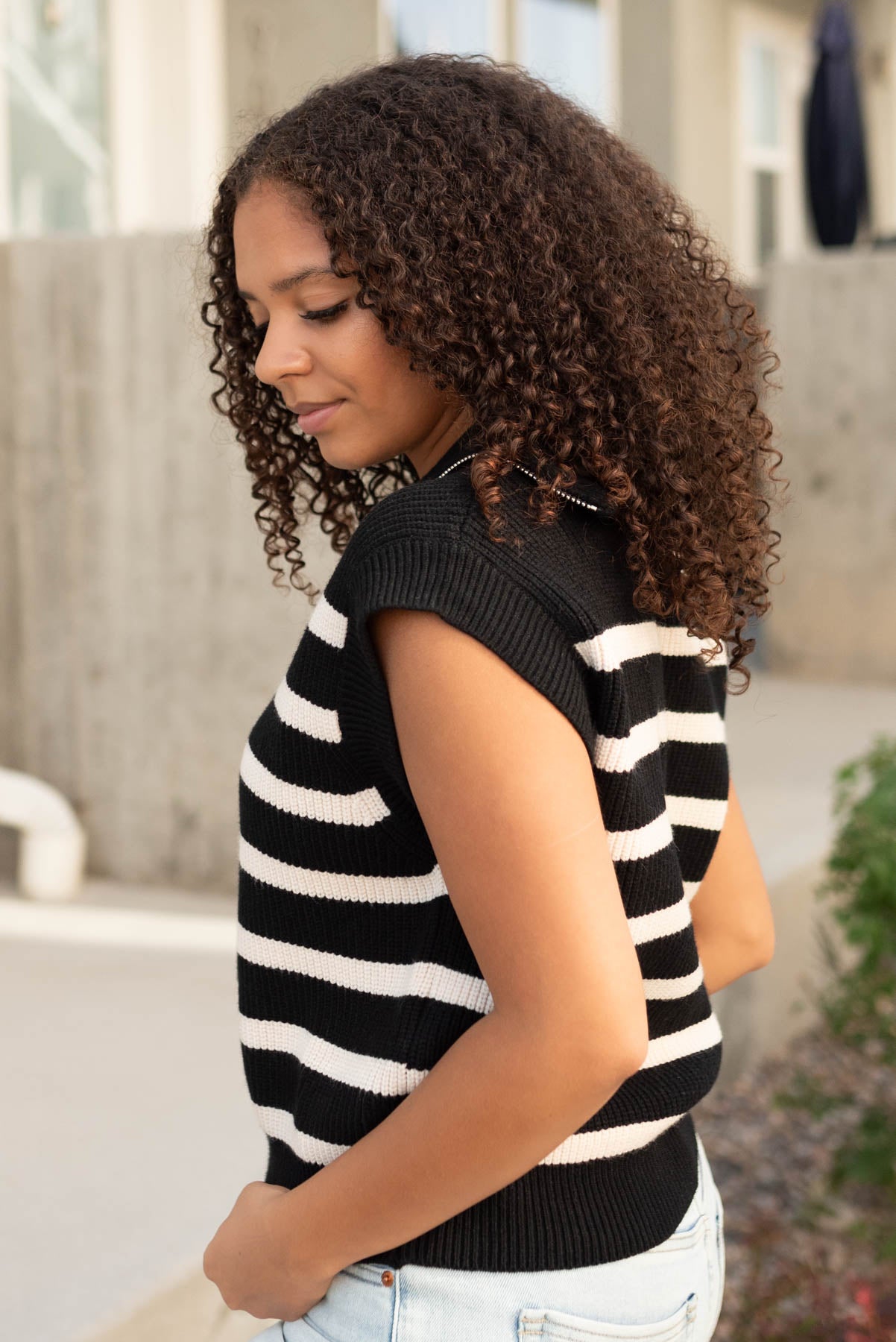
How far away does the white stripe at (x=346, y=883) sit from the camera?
111 cm

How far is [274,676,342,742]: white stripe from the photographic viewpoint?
1.08m

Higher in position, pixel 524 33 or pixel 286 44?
pixel 524 33

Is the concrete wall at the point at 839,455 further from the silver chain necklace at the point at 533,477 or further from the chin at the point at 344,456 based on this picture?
the silver chain necklace at the point at 533,477

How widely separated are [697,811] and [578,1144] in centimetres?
35

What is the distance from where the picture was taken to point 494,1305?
1.13m

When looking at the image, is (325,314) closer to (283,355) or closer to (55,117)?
(283,355)

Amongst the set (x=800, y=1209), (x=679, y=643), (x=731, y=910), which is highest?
(x=679, y=643)

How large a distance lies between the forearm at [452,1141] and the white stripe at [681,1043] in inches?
7.0

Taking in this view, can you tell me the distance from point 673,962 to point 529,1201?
0.74ft

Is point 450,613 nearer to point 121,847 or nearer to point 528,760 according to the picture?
point 528,760

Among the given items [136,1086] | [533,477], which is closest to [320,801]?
[533,477]

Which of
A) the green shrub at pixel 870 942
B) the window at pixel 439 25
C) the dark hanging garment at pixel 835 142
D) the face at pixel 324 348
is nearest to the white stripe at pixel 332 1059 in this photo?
the face at pixel 324 348

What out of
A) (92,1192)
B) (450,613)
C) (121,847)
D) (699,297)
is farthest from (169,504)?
(450,613)

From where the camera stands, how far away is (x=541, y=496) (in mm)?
1082
